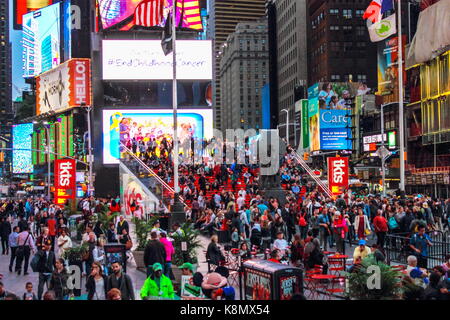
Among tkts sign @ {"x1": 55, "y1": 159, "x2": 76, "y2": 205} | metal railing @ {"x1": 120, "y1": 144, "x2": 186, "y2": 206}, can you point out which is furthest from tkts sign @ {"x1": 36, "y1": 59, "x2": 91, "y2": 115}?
tkts sign @ {"x1": 55, "y1": 159, "x2": 76, "y2": 205}

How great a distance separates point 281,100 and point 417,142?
81.9 meters

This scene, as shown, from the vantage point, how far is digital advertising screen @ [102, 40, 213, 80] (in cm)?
6419

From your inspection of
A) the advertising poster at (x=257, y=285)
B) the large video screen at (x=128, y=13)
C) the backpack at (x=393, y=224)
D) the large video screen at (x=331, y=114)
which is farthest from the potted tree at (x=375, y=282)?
the large video screen at (x=331, y=114)

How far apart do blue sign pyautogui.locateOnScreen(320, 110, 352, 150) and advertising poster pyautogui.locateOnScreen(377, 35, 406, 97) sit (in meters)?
17.8

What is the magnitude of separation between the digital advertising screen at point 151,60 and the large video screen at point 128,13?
137 inches

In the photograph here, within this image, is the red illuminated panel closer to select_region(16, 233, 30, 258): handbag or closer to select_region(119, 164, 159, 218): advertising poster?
select_region(119, 164, 159, 218): advertising poster

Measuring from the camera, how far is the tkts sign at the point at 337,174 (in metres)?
33.0

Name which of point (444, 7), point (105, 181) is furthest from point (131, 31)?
point (444, 7)

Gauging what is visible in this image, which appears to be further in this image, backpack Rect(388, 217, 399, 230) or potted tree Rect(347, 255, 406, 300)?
backpack Rect(388, 217, 399, 230)

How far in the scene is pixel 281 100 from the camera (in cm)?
15488

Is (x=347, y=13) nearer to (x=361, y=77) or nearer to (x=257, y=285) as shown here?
(x=361, y=77)

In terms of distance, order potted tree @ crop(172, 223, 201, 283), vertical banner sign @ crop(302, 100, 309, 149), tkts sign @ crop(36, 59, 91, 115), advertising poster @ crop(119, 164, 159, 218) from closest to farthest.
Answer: potted tree @ crop(172, 223, 201, 283) < advertising poster @ crop(119, 164, 159, 218) < tkts sign @ crop(36, 59, 91, 115) < vertical banner sign @ crop(302, 100, 309, 149)
